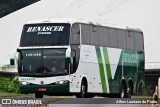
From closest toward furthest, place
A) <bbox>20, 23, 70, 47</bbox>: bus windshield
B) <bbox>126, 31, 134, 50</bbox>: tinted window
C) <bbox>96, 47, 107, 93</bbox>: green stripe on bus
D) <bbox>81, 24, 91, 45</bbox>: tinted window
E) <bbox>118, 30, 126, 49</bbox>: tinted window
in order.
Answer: <bbox>20, 23, 70, 47</bbox>: bus windshield
<bbox>81, 24, 91, 45</bbox>: tinted window
<bbox>96, 47, 107, 93</bbox>: green stripe on bus
<bbox>118, 30, 126, 49</bbox>: tinted window
<bbox>126, 31, 134, 50</bbox>: tinted window

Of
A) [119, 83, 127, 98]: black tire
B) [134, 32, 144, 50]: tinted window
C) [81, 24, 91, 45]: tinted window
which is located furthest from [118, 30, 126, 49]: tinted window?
[81, 24, 91, 45]: tinted window

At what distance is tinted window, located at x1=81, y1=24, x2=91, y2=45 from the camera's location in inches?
1294

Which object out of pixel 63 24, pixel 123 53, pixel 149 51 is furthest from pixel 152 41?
pixel 63 24

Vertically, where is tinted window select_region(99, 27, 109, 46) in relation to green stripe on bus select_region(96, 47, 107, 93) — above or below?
above

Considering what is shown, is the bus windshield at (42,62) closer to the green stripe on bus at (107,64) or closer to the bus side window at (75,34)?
the bus side window at (75,34)

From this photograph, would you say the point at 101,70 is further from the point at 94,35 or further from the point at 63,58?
the point at 63,58

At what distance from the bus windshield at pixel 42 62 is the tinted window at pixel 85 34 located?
144 centimetres

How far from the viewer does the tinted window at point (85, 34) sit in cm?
3288

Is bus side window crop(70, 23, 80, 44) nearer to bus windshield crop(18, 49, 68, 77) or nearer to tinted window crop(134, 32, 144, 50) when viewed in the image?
bus windshield crop(18, 49, 68, 77)

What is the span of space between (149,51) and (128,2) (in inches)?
503

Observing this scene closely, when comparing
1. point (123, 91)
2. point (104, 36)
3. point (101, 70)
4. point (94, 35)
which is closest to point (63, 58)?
point (94, 35)

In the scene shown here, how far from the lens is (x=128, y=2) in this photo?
2569 inches

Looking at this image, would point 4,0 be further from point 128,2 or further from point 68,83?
point 68,83

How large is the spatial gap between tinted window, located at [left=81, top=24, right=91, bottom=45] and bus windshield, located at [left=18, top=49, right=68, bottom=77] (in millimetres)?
1442
